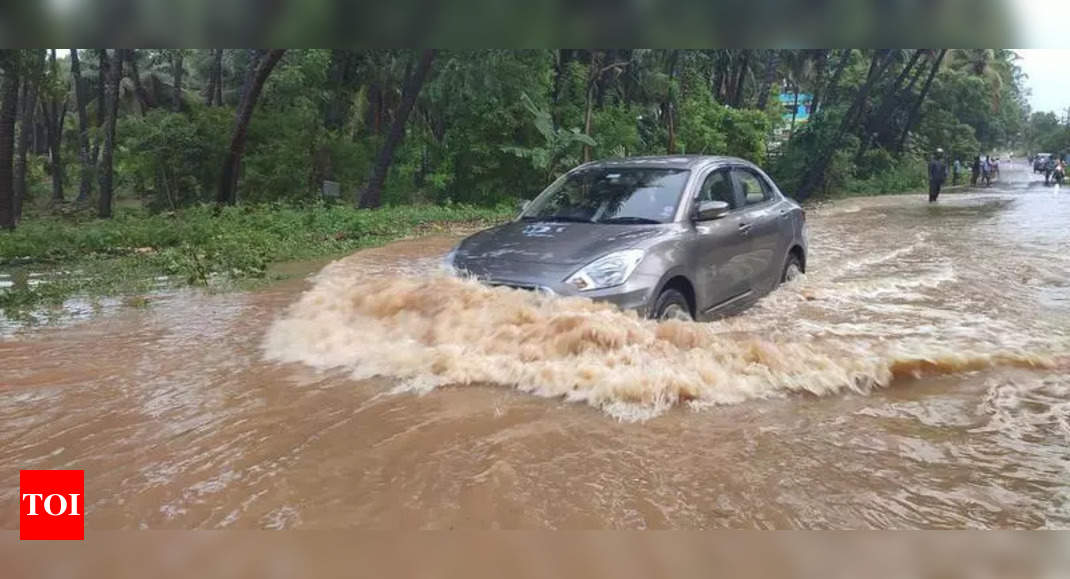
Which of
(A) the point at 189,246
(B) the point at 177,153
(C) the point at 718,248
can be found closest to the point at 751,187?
(C) the point at 718,248

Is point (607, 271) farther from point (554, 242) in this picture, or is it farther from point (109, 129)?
point (109, 129)

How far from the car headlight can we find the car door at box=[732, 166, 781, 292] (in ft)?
5.42

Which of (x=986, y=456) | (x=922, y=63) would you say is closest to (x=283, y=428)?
(x=986, y=456)

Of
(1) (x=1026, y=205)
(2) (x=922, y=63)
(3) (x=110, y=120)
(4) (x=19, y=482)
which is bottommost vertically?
(4) (x=19, y=482)

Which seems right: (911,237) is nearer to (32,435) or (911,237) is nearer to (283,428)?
(283,428)

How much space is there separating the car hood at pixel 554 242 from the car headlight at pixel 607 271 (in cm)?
7

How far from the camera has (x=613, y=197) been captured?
21.1 ft

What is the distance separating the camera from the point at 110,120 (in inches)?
791

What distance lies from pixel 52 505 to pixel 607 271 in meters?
3.41

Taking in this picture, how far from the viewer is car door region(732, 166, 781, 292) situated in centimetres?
686

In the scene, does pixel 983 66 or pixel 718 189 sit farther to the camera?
pixel 983 66

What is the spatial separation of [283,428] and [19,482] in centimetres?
117

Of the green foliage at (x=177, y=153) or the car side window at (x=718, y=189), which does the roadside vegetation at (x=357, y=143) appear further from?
the car side window at (x=718, y=189)

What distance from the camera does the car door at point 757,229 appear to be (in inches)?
270
